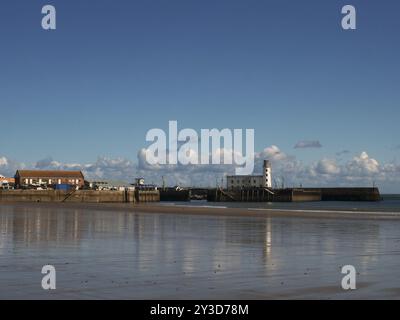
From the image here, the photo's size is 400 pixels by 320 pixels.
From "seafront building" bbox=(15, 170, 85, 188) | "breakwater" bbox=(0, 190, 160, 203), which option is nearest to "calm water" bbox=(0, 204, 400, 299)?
"breakwater" bbox=(0, 190, 160, 203)

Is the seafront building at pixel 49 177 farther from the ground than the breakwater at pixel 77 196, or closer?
farther from the ground

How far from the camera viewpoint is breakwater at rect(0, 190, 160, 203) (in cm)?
13412

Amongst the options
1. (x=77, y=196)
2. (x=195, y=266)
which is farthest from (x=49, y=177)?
(x=195, y=266)

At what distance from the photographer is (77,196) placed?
478 ft

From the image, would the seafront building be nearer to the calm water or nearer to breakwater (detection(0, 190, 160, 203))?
breakwater (detection(0, 190, 160, 203))

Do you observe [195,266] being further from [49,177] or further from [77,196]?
[49,177]

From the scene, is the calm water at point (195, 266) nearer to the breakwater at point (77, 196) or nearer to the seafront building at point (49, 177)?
the breakwater at point (77, 196)

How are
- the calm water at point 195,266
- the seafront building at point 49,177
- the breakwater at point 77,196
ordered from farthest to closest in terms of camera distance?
the seafront building at point 49,177
the breakwater at point 77,196
the calm water at point 195,266

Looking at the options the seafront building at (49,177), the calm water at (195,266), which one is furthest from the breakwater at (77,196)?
the calm water at (195,266)

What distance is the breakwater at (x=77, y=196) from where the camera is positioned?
5281 inches

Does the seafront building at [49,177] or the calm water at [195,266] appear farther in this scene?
the seafront building at [49,177]

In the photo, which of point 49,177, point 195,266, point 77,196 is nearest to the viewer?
point 195,266
